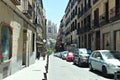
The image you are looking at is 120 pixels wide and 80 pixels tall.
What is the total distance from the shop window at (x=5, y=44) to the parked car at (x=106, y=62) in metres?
5.86

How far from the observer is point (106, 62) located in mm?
18594

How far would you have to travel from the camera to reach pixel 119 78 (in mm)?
7871

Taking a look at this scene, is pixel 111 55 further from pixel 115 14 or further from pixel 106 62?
pixel 115 14

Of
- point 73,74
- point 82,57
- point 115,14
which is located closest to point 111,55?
point 73,74

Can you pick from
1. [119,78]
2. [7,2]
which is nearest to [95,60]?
[7,2]

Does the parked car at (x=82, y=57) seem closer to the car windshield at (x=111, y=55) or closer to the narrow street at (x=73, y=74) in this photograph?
the narrow street at (x=73, y=74)

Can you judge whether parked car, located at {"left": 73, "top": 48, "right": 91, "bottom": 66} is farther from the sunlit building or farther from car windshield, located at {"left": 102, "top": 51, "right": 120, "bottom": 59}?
car windshield, located at {"left": 102, "top": 51, "right": 120, "bottom": 59}

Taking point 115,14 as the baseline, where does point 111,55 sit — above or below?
below

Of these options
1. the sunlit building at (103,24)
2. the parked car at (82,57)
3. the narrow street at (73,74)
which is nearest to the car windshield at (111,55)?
the narrow street at (73,74)

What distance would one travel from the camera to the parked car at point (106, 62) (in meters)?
17.9

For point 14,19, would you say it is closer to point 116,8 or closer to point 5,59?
point 5,59

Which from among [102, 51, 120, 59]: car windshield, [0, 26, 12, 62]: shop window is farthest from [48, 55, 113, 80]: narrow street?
[0, 26, 12, 62]: shop window

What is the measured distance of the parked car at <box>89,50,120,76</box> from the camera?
17.9m

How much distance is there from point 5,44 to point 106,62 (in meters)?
6.29
